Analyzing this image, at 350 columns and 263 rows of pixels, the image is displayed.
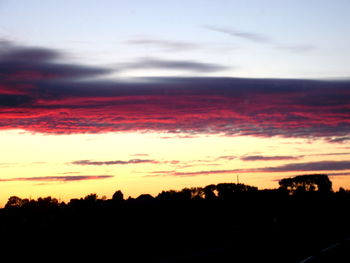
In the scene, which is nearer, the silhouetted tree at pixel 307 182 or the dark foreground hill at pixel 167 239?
the dark foreground hill at pixel 167 239

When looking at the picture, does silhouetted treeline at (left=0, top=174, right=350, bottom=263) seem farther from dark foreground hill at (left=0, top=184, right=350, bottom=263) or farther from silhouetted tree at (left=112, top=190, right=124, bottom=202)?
silhouetted tree at (left=112, top=190, right=124, bottom=202)

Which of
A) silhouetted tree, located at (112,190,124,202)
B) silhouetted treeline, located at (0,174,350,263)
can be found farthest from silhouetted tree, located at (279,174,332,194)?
silhouetted treeline, located at (0,174,350,263)

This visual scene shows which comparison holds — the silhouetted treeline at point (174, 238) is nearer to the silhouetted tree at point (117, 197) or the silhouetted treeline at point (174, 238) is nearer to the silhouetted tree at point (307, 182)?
the silhouetted tree at point (117, 197)

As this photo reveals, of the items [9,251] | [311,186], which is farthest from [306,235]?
[311,186]

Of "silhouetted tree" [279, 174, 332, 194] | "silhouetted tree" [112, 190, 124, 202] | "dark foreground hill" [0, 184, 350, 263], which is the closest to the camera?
"dark foreground hill" [0, 184, 350, 263]

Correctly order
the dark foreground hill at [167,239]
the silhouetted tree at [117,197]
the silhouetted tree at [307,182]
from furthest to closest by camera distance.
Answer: the silhouetted tree at [307,182], the silhouetted tree at [117,197], the dark foreground hill at [167,239]

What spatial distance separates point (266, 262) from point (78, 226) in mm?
15656

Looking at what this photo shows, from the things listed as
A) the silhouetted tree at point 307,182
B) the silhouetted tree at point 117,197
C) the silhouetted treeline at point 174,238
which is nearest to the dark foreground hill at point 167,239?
the silhouetted treeline at point 174,238

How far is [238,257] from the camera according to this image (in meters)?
18.9

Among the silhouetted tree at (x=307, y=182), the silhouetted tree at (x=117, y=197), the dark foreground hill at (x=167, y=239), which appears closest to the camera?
the dark foreground hill at (x=167, y=239)

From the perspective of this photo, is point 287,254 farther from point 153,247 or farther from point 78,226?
point 78,226

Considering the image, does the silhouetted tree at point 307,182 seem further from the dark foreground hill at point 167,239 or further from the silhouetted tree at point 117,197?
the dark foreground hill at point 167,239

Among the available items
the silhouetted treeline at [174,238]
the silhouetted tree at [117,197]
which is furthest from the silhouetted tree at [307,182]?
the silhouetted treeline at [174,238]

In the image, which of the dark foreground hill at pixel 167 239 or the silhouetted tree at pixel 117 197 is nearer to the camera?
the dark foreground hill at pixel 167 239
